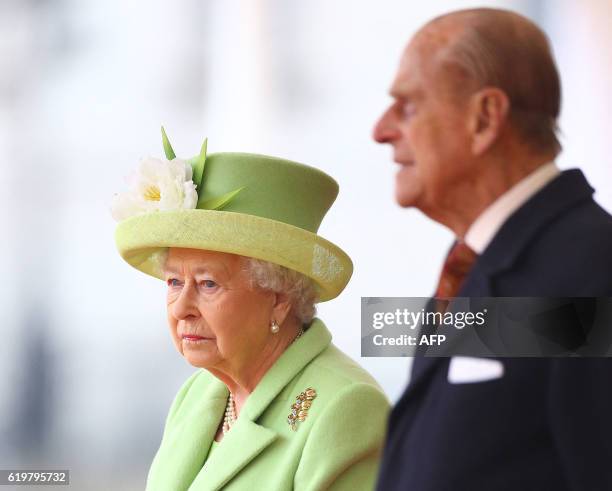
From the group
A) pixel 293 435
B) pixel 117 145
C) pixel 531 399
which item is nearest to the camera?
pixel 531 399

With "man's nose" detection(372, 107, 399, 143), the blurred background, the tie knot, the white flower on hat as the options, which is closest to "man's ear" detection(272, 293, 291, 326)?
the white flower on hat

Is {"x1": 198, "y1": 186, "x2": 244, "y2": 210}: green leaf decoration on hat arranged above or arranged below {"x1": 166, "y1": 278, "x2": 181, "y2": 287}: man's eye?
above

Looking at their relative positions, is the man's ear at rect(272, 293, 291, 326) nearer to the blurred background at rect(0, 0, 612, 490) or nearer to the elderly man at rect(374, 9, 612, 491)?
the blurred background at rect(0, 0, 612, 490)

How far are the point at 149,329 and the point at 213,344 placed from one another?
94cm

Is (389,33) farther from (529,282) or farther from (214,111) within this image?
(529,282)

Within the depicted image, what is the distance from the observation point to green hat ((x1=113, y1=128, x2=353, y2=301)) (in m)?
2.06

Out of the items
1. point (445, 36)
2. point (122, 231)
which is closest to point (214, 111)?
point (122, 231)

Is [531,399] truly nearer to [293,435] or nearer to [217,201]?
[293,435]

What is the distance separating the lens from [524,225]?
126 cm

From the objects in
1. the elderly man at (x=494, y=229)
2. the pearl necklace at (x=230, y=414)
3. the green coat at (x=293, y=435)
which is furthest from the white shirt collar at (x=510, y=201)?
the pearl necklace at (x=230, y=414)

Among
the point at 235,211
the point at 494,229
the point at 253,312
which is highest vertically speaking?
the point at 235,211

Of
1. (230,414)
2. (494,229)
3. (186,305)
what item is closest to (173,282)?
(186,305)

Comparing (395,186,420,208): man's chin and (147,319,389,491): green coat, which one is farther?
(147,319,389,491): green coat

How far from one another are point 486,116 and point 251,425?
103 centimetres
